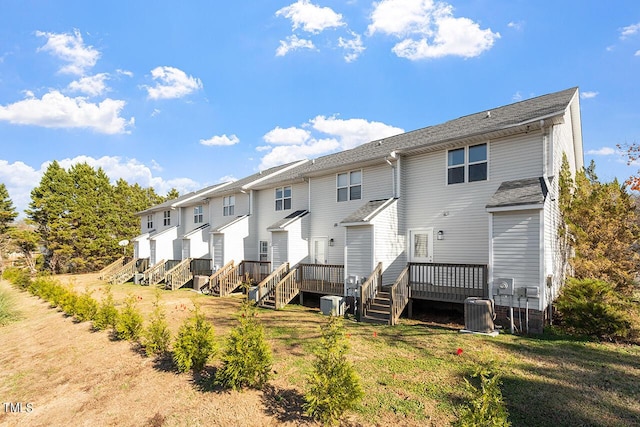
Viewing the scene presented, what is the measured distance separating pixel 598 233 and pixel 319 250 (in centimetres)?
1065

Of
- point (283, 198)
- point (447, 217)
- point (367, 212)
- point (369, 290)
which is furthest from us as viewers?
point (283, 198)

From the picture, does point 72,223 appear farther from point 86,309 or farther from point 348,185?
point 348,185

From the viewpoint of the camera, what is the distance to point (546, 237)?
8969 millimetres

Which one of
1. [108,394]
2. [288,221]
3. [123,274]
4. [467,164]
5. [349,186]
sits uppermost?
[467,164]

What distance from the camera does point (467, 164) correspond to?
35.9ft

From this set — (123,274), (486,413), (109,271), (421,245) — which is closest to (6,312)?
(123,274)

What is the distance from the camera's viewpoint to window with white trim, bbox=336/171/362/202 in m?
13.9

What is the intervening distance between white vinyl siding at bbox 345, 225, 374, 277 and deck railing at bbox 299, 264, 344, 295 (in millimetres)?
846

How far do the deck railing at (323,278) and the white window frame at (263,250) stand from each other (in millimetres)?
5051

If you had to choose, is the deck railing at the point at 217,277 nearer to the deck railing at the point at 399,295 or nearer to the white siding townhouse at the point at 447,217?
the white siding townhouse at the point at 447,217

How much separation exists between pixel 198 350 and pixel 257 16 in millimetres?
A: 12771

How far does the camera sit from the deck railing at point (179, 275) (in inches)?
781

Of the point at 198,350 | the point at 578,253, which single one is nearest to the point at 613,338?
the point at 578,253

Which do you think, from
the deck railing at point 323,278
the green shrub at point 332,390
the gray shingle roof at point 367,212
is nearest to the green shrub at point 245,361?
the green shrub at point 332,390
